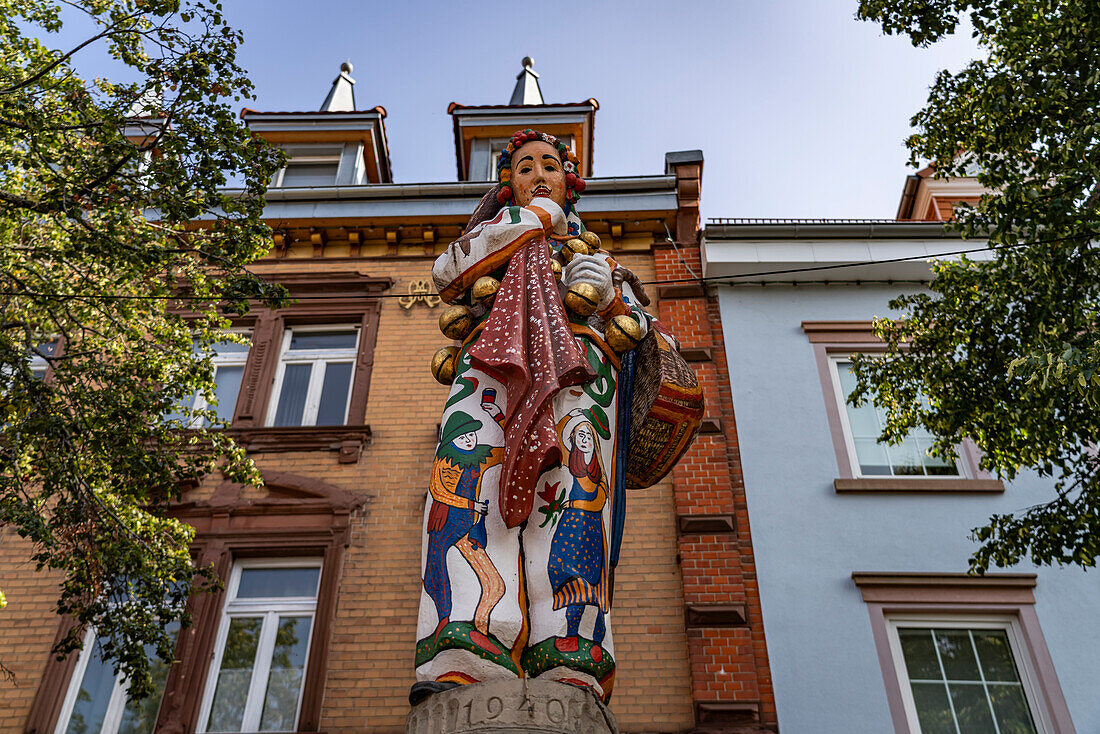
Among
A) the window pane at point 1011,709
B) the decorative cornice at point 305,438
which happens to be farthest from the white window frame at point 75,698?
the window pane at point 1011,709

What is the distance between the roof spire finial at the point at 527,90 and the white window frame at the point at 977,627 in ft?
30.2

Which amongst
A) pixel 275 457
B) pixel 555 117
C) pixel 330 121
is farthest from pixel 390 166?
pixel 275 457

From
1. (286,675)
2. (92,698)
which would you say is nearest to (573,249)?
(286,675)

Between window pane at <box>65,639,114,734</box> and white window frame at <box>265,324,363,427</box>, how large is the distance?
2706mm

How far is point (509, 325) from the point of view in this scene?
4543 mm

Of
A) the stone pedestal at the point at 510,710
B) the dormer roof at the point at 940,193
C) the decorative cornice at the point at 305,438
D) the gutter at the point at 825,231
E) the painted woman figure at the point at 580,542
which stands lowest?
the stone pedestal at the point at 510,710

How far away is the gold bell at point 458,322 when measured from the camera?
490cm

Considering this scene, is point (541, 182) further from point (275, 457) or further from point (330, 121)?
point (330, 121)

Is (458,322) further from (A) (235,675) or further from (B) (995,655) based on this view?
(B) (995,655)

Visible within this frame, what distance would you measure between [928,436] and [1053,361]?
380cm

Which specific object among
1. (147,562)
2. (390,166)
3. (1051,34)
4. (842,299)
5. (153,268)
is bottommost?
(147,562)

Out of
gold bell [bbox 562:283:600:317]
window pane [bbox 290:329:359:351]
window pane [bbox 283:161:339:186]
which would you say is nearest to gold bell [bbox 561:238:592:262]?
gold bell [bbox 562:283:600:317]

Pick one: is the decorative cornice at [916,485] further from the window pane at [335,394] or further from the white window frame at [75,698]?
the white window frame at [75,698]

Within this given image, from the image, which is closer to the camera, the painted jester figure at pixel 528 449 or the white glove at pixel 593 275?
the painted jester figure at pixel 528 449
